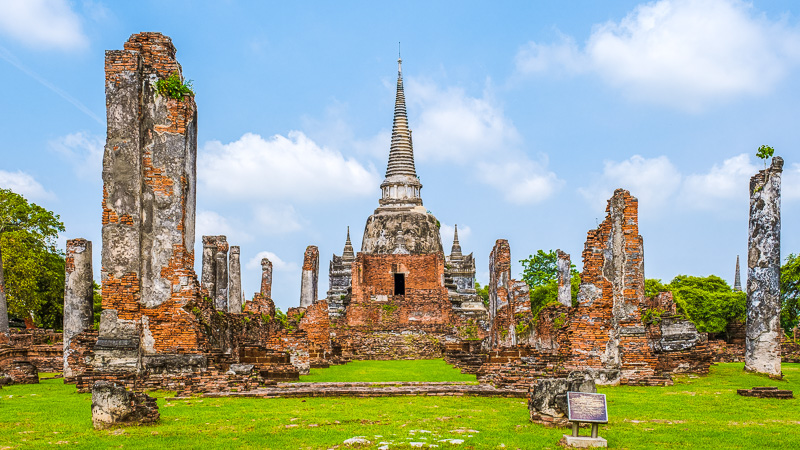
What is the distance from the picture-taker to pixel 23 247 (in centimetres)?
3184

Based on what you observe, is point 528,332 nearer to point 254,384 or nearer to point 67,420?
point 254,384

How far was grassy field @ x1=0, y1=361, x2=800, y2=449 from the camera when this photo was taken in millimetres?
8344

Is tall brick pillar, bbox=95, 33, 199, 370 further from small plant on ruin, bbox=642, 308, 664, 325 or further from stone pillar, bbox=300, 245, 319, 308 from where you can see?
stone pillar, bbox=300, 245, 319, 308

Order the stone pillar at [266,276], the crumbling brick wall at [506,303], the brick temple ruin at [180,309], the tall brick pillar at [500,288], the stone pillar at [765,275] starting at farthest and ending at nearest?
the stone pillar at [266,276] < the tall brick pillar at [500,288] < the crumbling brick wall at [506,303] < the stone pillar at [765,275] < the brick temple ruin at [180,309]

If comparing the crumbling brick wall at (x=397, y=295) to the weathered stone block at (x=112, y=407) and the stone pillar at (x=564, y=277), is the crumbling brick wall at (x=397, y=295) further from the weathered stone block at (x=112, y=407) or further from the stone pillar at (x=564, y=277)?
the weathered stone block at (x=112, y=407)

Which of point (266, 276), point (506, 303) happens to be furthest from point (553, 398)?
point (266, 276)

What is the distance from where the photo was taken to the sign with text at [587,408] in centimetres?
794

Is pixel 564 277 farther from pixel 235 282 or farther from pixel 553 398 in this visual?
pixel 553 398

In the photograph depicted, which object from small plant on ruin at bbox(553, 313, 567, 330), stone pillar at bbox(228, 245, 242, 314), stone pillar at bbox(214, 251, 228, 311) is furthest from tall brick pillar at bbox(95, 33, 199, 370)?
stone pillar at bbox(228, 245, 242, 314)

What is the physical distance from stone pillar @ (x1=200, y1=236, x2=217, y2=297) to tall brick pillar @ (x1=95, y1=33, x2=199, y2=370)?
1020 cm

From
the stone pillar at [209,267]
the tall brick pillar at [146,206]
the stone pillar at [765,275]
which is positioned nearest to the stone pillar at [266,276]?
the stone pillar at [209,267]

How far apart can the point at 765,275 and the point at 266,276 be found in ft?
67.8

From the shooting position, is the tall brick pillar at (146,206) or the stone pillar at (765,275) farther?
the stone pillar at (765,275)

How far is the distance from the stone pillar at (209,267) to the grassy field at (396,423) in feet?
39.3
